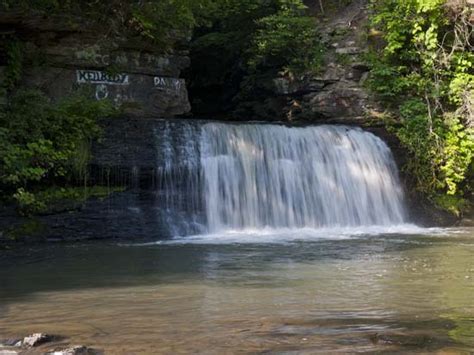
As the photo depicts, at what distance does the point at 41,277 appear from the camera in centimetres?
725

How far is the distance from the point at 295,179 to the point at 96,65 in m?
5.11

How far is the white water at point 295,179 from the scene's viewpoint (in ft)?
41.9

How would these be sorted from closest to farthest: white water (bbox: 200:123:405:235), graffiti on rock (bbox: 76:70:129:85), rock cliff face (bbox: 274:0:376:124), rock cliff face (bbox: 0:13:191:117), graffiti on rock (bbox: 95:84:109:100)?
1. white water (bbox: 200:123:405:235)
2. rock cliff face (bbox: 0:13:191:117)
3. graffiti on rock (bbox: 76:70:129:85)
4. graffiti on rock (bbox: 95:84:109:100)
5. rock cliff face (bbox: 274:0:376:124)

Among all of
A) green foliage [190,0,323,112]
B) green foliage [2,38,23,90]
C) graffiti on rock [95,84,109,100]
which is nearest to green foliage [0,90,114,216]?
green foliage [2,38,23,90]

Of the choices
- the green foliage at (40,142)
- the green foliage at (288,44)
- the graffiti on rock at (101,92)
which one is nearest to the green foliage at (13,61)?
the green foliage at (40,142)

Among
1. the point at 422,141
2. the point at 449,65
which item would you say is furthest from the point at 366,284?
the point at 449,65

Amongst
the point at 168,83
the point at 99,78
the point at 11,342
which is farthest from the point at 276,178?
the point at 11,342

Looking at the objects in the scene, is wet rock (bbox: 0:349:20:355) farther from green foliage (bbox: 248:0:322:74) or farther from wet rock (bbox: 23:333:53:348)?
green foliage (bbox: 248:0:322:74)

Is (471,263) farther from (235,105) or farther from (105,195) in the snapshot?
(235,105)

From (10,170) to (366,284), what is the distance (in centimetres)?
663

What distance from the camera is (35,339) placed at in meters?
4.15

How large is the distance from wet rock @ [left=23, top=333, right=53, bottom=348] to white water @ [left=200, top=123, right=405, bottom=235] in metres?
7.95

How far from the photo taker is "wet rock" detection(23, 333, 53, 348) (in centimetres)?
411

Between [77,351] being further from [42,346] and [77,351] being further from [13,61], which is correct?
[13,61]
